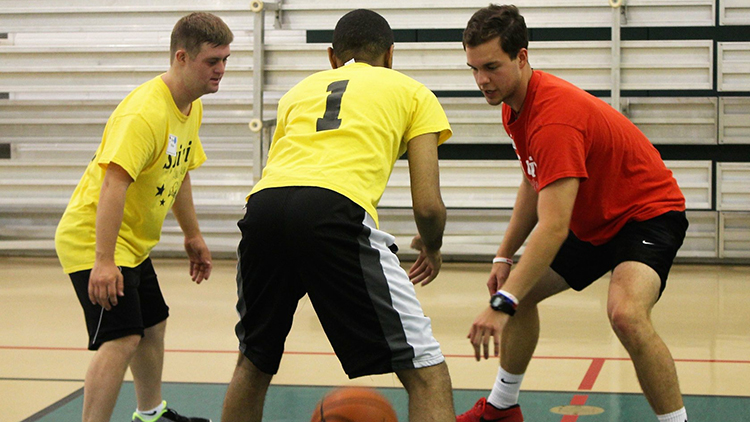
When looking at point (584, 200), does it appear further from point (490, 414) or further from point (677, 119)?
point (677, 119)

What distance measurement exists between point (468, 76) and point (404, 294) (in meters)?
6.78

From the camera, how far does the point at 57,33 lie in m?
9.41

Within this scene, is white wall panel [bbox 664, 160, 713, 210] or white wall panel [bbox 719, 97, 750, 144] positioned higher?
white wall panel [bbox 719, 97, 750, 144]

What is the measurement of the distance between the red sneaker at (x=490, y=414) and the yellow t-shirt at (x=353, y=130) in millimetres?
1228

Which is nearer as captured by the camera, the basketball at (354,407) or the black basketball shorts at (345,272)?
the black basketball shorts at (345,272)

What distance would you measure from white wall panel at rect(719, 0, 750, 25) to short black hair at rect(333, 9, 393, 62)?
7037 millimetres

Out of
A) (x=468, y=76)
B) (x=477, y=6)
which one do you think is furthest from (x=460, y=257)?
(x=477, y=6)

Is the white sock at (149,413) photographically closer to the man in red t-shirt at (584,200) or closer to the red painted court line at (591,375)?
the man in red t-shirt at (584,200)

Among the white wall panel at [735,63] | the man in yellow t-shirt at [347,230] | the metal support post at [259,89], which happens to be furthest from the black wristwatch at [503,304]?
the white wall panel at [735,63]

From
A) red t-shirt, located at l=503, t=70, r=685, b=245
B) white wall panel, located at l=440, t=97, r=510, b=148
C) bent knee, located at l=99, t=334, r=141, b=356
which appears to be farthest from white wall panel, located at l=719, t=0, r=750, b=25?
bent knee, located at l=99, t=334, r=141, b=356

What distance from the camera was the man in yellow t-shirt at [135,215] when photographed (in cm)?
263

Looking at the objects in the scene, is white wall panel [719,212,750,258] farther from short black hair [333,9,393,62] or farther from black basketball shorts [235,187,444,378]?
black basketball shorts [235,187,444,378]

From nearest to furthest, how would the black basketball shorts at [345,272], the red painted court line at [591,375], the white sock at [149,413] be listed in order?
the black basketball shorts at [345,272], the white sock at [149,413], the red painted court line at [591,375]

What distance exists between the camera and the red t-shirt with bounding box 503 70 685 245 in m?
2.56
